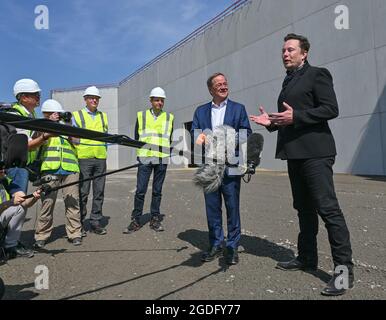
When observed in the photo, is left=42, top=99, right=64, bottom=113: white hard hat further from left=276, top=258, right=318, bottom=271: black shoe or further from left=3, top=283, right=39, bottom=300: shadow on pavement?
left=276, top=258, right=318, bottom=271: black shoe

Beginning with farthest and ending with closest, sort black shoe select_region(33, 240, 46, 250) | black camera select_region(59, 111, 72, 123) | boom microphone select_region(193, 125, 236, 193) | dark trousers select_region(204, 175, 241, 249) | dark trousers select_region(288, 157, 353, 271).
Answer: black shoe select_region(33, 240, 46, 250), black camera select_region(59, 111, 72, 123), dark trousers select_region(204, 175, 241, 249), boom microphone select_region(193, 125, 236, 193), dark trousers select_region(288, 157, 353, 271)

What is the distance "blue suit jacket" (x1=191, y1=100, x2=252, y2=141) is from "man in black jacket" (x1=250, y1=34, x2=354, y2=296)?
0.60 metres

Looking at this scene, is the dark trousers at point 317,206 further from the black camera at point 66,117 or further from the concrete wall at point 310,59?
the concrete wall at point 310,59

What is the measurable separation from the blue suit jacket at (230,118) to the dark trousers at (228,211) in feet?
1.96

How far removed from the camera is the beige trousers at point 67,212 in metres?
5.18

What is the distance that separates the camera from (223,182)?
4.34m

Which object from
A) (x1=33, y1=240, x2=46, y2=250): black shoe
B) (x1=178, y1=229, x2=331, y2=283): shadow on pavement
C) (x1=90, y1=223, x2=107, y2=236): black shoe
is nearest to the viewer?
(x1=178, y1=229, x2=331, y2=283): shadow on pavement

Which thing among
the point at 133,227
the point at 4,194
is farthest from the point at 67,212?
the point at 4,194

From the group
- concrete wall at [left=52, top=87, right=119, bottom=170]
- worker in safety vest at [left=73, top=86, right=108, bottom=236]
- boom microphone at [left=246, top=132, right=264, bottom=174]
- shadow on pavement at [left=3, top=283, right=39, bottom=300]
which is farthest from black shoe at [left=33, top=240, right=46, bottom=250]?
concrete wall at [left=52, top=87, right=119, bottom=170]

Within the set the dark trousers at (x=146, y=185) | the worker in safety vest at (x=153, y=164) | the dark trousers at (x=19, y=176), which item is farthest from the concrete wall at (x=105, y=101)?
the dark trousers at (x=19, y=176)

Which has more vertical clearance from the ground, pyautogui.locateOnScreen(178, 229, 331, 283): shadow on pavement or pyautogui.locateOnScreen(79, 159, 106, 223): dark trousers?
pyautogui.locateOnScreen(79, 159, 106, 223): dark trousers

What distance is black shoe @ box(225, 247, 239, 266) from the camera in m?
4.18

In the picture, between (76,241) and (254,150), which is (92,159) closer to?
(76,241)

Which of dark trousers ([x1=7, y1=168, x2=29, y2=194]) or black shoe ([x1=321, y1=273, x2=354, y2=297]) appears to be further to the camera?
dark trousers ([x1=7, y1=168, x2=29, y2=194])
